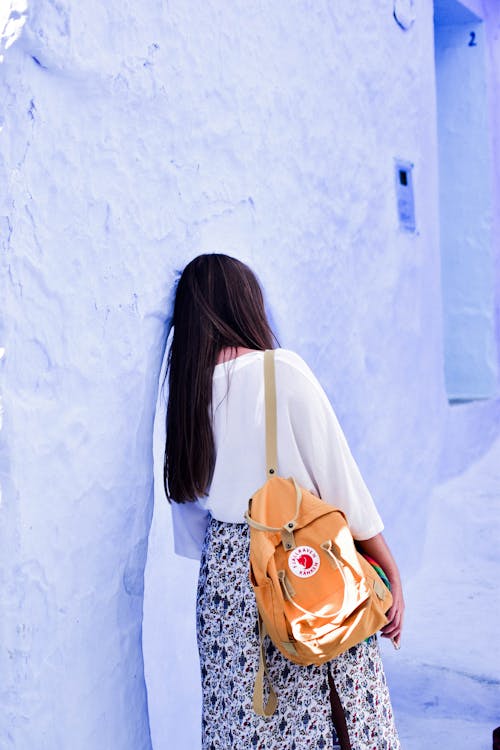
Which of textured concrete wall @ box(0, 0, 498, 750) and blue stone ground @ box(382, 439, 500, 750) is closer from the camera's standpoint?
textured concrete wall @ box(0, 0, 498, 750)

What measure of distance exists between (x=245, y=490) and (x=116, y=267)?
54cm

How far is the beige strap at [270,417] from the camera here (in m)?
1.75

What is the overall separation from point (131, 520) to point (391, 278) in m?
2.10

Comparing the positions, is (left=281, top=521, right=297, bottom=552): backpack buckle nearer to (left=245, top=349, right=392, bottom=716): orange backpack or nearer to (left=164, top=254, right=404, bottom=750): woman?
(left=245, top=349, right=392, bottom=716): orange backpack

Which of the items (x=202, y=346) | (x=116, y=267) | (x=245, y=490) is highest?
(x=116, y=267)

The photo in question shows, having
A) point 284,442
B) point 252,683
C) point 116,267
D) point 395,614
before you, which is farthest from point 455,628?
point 116,267

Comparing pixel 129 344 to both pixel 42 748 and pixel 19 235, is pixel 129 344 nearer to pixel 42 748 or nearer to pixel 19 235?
pixel 19 235

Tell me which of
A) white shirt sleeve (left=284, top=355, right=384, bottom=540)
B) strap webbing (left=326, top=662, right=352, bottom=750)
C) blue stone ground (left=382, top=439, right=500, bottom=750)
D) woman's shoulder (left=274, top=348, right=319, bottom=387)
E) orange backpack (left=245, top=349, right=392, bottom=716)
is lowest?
blue stone ground (left=382, top=439, right=500, bottom=750)

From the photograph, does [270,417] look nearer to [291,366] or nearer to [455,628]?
[291,366]

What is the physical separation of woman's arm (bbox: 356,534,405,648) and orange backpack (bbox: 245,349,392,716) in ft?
0.46

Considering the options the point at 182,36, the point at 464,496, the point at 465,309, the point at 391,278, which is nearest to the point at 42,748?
the point at 182,36

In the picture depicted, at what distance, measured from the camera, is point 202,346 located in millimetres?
1865

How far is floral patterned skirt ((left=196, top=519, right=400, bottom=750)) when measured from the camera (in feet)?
5.68

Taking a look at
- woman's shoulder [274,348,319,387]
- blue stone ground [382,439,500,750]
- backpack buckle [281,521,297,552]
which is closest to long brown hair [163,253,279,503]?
woman's shoulder [274,348,319,387]
